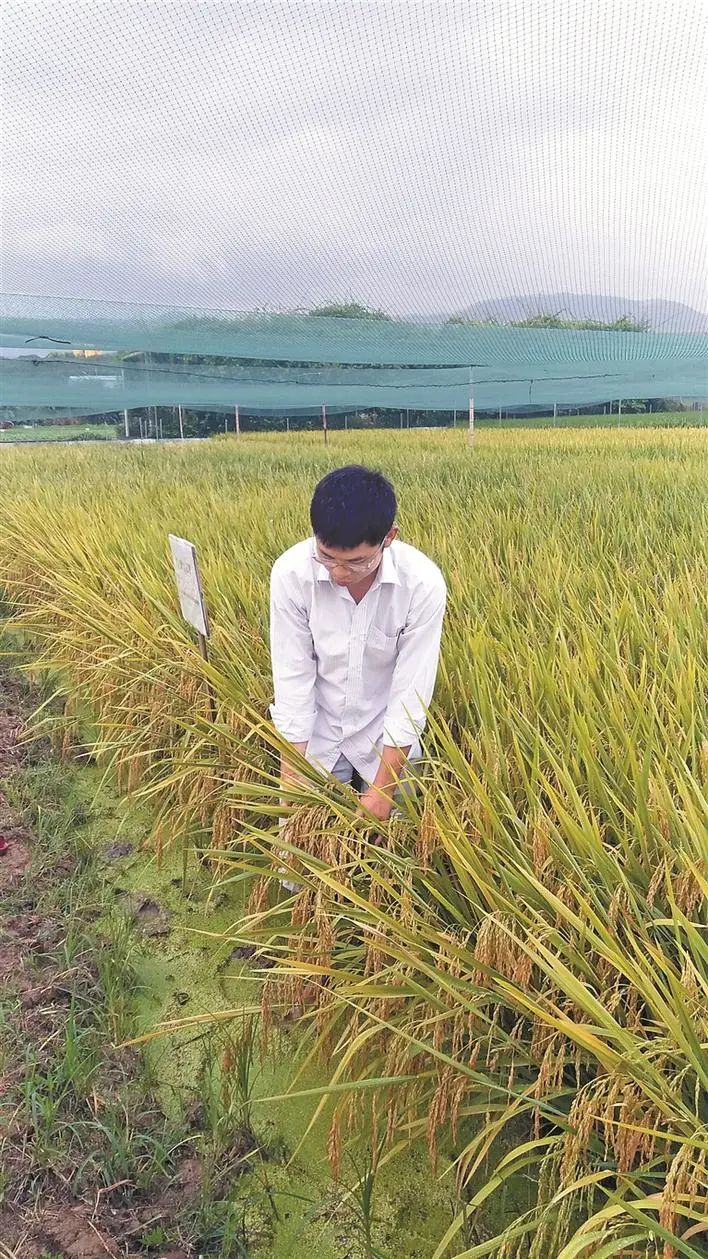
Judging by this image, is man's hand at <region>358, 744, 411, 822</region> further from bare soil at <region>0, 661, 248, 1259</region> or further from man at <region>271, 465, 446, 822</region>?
bare soil at <region>0, 661, 248, 1259</region>

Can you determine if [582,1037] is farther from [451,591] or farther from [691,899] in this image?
[451,591]

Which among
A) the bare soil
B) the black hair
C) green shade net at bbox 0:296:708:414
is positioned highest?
green shade net at bbox 0:296:708:414

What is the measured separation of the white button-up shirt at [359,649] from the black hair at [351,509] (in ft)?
0.62

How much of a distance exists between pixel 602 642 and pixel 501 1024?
87cm

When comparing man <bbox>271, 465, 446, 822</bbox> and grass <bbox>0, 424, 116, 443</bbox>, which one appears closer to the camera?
man <bbox>271, 465, 446, 822</bbox>

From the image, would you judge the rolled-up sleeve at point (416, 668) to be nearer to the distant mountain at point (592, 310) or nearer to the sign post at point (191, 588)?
the sign post at point (191, 588)

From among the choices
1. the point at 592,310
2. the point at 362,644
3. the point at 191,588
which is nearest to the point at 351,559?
the point at 362,644

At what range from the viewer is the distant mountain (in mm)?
6762

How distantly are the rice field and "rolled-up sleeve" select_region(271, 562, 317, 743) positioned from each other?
0.19 ft

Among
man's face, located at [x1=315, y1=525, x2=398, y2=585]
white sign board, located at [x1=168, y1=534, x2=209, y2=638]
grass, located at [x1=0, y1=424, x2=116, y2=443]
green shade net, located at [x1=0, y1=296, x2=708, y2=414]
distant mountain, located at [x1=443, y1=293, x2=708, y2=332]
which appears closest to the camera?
man's face, located at [x1=315, y1=525, x2=398, y2=585]

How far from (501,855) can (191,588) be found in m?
1.04

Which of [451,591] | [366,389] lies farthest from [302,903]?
[366,389]

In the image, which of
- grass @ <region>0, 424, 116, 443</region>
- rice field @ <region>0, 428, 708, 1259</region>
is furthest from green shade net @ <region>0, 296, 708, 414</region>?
rice field @ <region>0, 428, 708, 1259</region>

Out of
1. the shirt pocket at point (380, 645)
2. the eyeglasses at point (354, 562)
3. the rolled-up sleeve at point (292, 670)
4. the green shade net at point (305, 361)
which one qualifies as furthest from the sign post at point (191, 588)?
the green shade net at point (305, 361)
